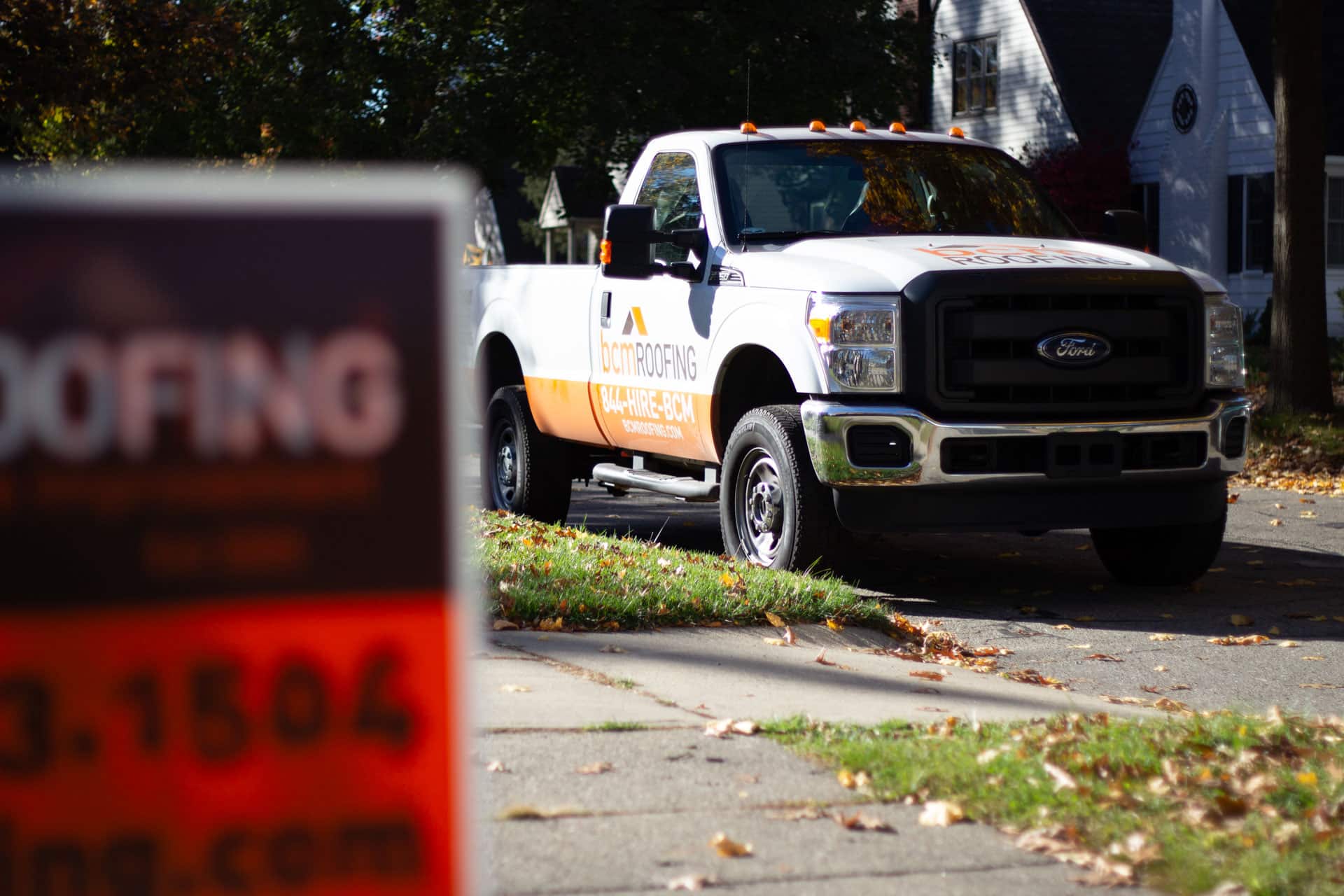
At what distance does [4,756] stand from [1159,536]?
8332 mm

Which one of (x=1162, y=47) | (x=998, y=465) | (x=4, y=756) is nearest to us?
(x=4, y=756)

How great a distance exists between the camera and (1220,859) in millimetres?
4066

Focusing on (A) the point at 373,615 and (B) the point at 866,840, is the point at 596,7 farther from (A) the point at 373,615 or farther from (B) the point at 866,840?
(A) the point at 373,615

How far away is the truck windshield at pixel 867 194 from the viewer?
941cm

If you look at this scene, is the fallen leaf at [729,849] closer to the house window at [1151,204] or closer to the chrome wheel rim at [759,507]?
the chrome wheel rim at [759,507]

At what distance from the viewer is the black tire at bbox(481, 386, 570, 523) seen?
1145 cm

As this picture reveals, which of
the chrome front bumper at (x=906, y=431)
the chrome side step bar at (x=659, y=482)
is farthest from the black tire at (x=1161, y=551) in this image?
the chrome side step bar at (x=659, y=482)

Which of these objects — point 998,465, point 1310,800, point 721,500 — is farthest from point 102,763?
point 721,500

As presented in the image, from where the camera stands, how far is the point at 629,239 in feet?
30.6

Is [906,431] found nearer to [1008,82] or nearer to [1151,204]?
[1151,204]

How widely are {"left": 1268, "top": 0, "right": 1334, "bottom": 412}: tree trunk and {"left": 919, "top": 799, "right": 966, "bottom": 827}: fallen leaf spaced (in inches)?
577

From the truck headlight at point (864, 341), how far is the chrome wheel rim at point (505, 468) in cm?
394

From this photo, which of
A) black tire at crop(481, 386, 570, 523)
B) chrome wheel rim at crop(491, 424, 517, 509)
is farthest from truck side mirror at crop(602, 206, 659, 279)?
chrome wheel rim at crop(491, 424, 517, 509)

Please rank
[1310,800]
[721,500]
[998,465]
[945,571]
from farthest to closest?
[945,571]
[721,500]
[998,465]
[1310,800]
